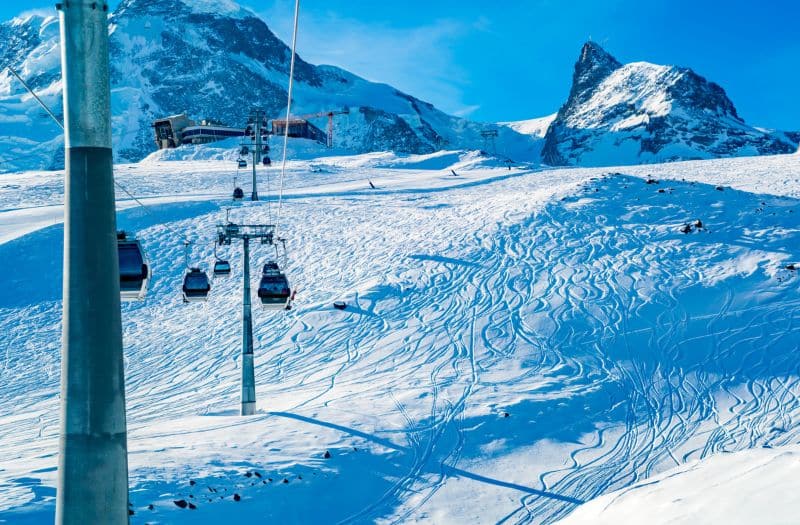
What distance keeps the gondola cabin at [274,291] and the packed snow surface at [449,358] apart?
242 cm

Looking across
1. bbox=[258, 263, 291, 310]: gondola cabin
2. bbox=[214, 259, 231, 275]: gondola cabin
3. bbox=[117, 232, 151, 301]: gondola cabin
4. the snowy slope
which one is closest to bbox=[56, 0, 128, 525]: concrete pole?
the snowy slope

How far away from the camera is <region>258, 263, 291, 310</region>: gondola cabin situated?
1614 centimetres

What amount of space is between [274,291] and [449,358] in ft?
19.8

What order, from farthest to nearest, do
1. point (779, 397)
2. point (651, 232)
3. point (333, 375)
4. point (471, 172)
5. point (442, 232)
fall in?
point (471, 172) < point (442, 232) < point (651, 232) < point (333, 375) < point (779, 397)

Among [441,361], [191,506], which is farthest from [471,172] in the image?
[191,506]

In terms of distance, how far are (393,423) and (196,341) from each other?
34.7ft

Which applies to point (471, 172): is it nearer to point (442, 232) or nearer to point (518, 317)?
point (442, 232)

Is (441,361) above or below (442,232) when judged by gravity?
below

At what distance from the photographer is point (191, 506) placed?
10703 millimetres

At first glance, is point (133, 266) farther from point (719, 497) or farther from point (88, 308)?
point (719, 497)

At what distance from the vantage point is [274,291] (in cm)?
1620

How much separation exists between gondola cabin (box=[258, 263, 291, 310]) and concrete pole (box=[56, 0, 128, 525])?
1263 cm

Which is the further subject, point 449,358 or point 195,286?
point 449,358

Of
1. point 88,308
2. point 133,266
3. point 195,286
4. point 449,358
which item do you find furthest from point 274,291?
point 88,308
